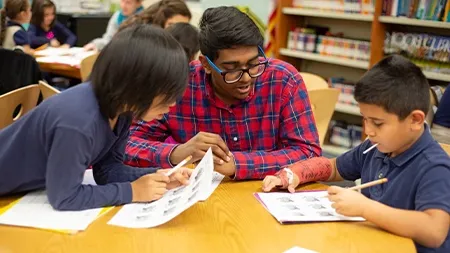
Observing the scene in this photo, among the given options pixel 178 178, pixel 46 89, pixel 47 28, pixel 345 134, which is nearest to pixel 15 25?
pixel 47 28

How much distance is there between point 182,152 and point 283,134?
35 centimetres

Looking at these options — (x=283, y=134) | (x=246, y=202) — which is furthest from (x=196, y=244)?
(x=283, y=134)

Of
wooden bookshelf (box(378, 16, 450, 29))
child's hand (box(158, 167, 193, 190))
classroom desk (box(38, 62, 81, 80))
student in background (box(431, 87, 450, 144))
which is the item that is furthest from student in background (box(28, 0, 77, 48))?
child's hand (box(158, 167, 193, 190))

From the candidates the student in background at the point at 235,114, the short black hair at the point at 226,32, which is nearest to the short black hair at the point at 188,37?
the student in background at the point at 235,114

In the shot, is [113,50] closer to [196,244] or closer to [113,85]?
[113,85]

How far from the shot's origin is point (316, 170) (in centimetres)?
151

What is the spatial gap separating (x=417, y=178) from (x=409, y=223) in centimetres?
15

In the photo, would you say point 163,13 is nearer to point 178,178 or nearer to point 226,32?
point 226,32

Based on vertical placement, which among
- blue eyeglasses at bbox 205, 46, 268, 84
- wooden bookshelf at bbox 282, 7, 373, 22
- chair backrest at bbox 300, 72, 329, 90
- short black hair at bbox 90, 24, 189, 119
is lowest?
chair backrest at bbox 300, 72, 329, 90

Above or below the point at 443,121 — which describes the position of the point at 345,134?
below

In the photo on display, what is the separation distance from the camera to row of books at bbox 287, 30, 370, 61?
4.23 metres

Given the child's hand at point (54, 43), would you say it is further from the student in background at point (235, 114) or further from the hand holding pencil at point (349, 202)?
the hand holding pencil at point (349, 202)

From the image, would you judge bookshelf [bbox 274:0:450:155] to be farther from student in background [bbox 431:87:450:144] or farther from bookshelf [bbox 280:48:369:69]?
student in background [bbox 431:87:450:144]

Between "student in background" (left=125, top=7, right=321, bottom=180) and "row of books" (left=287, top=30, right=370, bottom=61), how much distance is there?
269 cm
